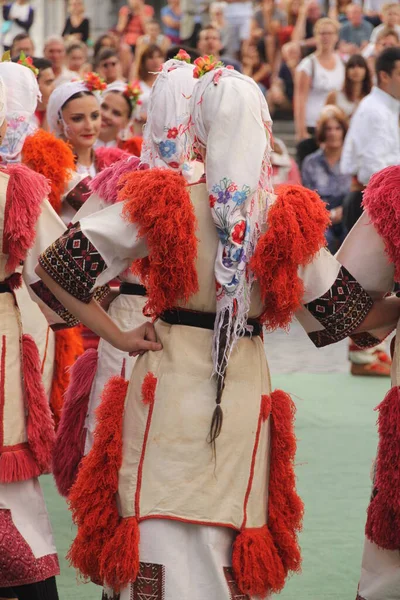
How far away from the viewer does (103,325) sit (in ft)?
11.3

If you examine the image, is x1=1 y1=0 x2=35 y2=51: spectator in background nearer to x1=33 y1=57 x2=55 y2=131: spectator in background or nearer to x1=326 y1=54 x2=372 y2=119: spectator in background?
x1=326 y1=54 x2=372 y2=119: spectator in background

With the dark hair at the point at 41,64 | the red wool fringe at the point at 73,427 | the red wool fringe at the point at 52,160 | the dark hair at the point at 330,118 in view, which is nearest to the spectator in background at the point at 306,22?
the dark hair at the point at 330,118

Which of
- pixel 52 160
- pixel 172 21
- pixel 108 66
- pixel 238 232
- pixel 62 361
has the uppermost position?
pixel 238 232

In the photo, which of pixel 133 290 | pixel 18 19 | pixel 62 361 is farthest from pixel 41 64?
pixel 18 19

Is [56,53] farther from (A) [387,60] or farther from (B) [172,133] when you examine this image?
(B) [172,133]

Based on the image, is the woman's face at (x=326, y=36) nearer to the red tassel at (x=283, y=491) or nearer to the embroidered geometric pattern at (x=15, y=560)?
the embroidered geometric pattern at (x=15, y=560)

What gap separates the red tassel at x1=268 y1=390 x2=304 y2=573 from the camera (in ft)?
11.2

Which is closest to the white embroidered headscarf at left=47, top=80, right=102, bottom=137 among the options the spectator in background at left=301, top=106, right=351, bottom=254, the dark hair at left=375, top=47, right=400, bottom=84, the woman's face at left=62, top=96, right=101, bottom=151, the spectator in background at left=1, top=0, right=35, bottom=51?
the woman's face at left=62, top=96, right=101, bottom=151

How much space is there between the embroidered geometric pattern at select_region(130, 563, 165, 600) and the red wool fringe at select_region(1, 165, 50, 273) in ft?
3.60

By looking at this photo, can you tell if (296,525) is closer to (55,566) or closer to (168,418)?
(168,418)

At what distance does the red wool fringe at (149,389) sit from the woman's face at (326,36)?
31.4 feet

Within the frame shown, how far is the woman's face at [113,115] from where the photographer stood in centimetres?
779

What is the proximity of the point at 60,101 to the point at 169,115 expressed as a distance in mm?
2220

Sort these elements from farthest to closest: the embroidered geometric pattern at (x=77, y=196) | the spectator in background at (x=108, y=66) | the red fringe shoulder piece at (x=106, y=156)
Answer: the spectator in background at (x=108, y=66), the red fringe shoulder piece at (x=106, y=156), the embroidered geometric pattern at (x=77, y=196)
